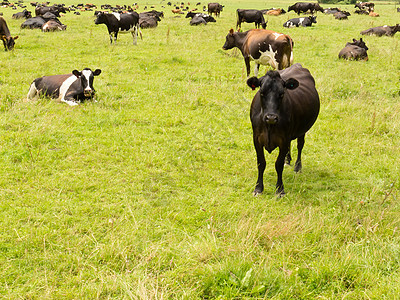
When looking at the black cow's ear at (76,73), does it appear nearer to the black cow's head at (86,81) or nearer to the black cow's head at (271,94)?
the black cow's head at (86,81)

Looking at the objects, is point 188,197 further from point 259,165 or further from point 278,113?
point 278,113

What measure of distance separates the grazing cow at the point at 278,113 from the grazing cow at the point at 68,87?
514cm

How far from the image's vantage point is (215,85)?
1077 cm

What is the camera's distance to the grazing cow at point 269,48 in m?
11.0

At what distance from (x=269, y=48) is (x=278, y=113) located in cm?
686

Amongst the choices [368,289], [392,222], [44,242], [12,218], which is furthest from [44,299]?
[392,222]

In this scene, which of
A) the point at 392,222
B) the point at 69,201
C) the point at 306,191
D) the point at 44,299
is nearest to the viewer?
the point at 44,299

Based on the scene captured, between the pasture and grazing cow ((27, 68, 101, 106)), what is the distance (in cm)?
33

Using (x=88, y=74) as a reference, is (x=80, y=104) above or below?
below

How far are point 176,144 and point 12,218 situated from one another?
335 centimetres

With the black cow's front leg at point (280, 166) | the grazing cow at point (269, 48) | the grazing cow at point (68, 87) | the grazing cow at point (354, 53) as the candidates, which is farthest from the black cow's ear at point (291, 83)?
the grazing cow at point (354, 53)

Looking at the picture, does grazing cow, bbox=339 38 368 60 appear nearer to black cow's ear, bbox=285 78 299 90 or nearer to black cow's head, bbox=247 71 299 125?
black cow's ear, bbox=285 78 299 90

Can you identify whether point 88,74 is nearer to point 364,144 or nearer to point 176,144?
point 176,144

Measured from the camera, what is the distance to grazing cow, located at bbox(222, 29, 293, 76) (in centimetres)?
1095
